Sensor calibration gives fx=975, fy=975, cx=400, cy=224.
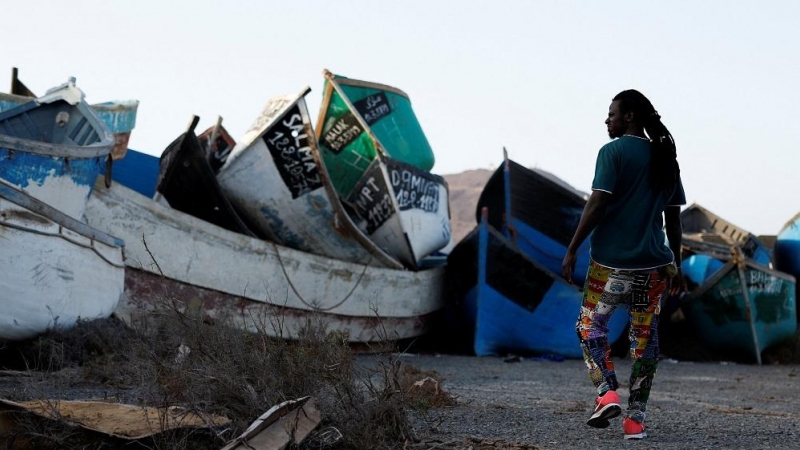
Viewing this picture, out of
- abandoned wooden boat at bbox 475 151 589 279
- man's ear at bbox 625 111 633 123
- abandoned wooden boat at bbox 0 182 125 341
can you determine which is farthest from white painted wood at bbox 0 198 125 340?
abandoned wooden boat at bbox 475 151 589 279

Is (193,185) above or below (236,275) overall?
above

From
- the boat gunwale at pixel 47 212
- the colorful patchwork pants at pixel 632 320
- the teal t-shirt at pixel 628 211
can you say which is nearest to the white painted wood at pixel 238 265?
the boat gunwale at pixel 47 212

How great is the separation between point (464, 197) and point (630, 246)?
4361 centimetres

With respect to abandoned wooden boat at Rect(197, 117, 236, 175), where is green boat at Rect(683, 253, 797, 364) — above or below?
below

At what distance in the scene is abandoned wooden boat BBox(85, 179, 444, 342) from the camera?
846 cm

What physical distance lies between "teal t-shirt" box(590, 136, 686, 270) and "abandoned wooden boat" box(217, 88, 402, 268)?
575 cm

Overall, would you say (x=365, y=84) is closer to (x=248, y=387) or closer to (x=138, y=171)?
(x=138, y=171)

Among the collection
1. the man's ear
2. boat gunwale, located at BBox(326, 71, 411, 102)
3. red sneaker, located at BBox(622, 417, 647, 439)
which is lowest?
red sneaker, located at BBox(622, 417, 647, 439)

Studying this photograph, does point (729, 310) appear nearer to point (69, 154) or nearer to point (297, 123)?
point (297, 123)

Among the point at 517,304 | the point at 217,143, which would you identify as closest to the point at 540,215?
the point at 517,304

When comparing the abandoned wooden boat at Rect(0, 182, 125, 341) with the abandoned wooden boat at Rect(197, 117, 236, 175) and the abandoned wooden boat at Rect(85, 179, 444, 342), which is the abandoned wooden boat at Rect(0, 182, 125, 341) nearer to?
the abandoned wooden boat at Rect(85, 179, 444, 342)

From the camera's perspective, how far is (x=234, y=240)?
9141 millimetres

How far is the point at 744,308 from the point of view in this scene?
11781mm

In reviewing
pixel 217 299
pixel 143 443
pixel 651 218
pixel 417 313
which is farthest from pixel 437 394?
pixel 417 313
